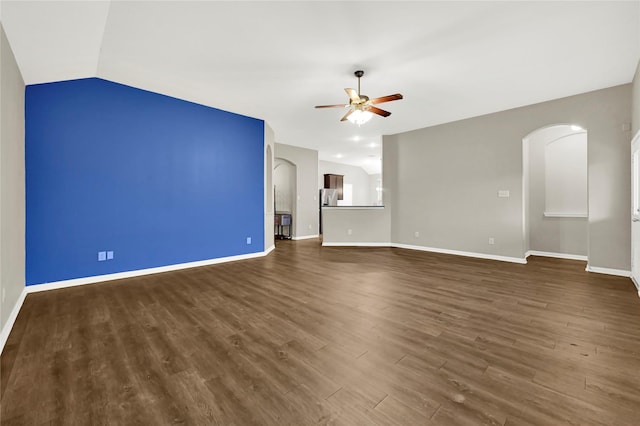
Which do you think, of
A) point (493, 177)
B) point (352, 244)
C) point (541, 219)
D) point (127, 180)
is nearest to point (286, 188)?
point (352, 244)

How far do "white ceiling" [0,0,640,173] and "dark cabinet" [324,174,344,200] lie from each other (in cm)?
581

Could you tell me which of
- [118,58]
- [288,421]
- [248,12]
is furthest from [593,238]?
[118,58]

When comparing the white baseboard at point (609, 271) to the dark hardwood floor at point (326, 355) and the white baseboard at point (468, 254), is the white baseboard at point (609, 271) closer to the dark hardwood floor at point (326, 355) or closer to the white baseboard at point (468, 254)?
the dark hardwood floor at point (326, 355)

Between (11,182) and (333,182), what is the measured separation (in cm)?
868

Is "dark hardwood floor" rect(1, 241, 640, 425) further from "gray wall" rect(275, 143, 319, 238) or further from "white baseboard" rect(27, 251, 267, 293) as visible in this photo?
"gray wall" rect(275, 143, 319, 238)

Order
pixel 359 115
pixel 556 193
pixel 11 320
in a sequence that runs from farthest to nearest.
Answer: pixel 556 193 < pixel 359 115 < pixel 11 320

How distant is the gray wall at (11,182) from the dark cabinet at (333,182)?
26.9 feet

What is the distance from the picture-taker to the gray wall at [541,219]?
209 inches

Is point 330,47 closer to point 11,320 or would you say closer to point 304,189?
point 11,320

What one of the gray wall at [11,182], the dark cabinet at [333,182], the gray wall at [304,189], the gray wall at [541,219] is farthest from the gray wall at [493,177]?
the gray wall at [11,182]

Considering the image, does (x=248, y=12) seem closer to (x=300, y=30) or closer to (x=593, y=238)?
(x=300, y=30)

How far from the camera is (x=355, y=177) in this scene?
1229 centimetres

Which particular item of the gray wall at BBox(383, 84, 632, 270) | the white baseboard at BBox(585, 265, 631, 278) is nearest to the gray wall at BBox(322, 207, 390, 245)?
the gray wall at BBox(383, 84, 632, 270)

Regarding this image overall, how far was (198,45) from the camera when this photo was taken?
2955 millimetres
